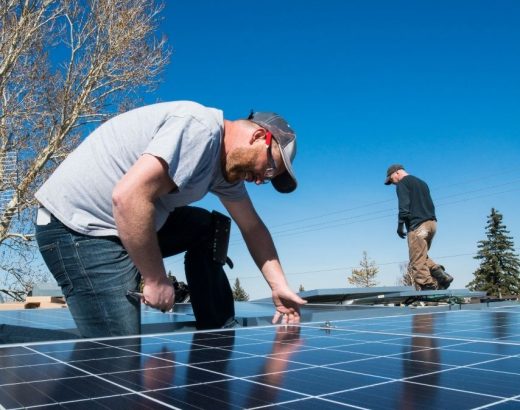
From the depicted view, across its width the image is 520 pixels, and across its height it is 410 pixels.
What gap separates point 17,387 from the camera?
1.46m

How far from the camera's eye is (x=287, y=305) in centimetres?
353

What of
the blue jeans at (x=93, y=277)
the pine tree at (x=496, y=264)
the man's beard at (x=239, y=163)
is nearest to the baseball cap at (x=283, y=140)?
the man's beard at (x=239, y=163)

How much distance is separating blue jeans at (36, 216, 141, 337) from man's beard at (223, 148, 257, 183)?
707 mm

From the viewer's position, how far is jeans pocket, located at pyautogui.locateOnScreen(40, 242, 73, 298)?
9.71 ft

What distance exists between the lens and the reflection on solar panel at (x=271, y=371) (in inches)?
51.7

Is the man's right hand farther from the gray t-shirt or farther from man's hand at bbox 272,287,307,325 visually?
man's hand at bbox 272,287,307,325

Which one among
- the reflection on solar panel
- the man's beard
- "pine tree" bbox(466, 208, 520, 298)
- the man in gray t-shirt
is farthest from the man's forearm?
"pine tree" bbox(466, 208, 520, 298)

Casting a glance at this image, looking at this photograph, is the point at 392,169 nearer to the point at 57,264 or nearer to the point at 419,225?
the point at 419,225

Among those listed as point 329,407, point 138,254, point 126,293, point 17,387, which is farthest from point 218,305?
point 329,407

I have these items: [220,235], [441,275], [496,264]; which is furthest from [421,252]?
[496,264]

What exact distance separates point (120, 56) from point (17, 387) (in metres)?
17.0

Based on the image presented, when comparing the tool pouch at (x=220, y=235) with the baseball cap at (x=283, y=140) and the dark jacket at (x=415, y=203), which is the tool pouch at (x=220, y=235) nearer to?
the baseball cap at (x=283, y=140)

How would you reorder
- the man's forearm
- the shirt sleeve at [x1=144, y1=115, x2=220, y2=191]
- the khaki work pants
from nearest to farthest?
1. the shirt sleeve at [x1=144, y1=115, x2=220, y2=191]
2. the man's forearm
3. the khaki work pants

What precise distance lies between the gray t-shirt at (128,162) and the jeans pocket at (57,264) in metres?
0.19
